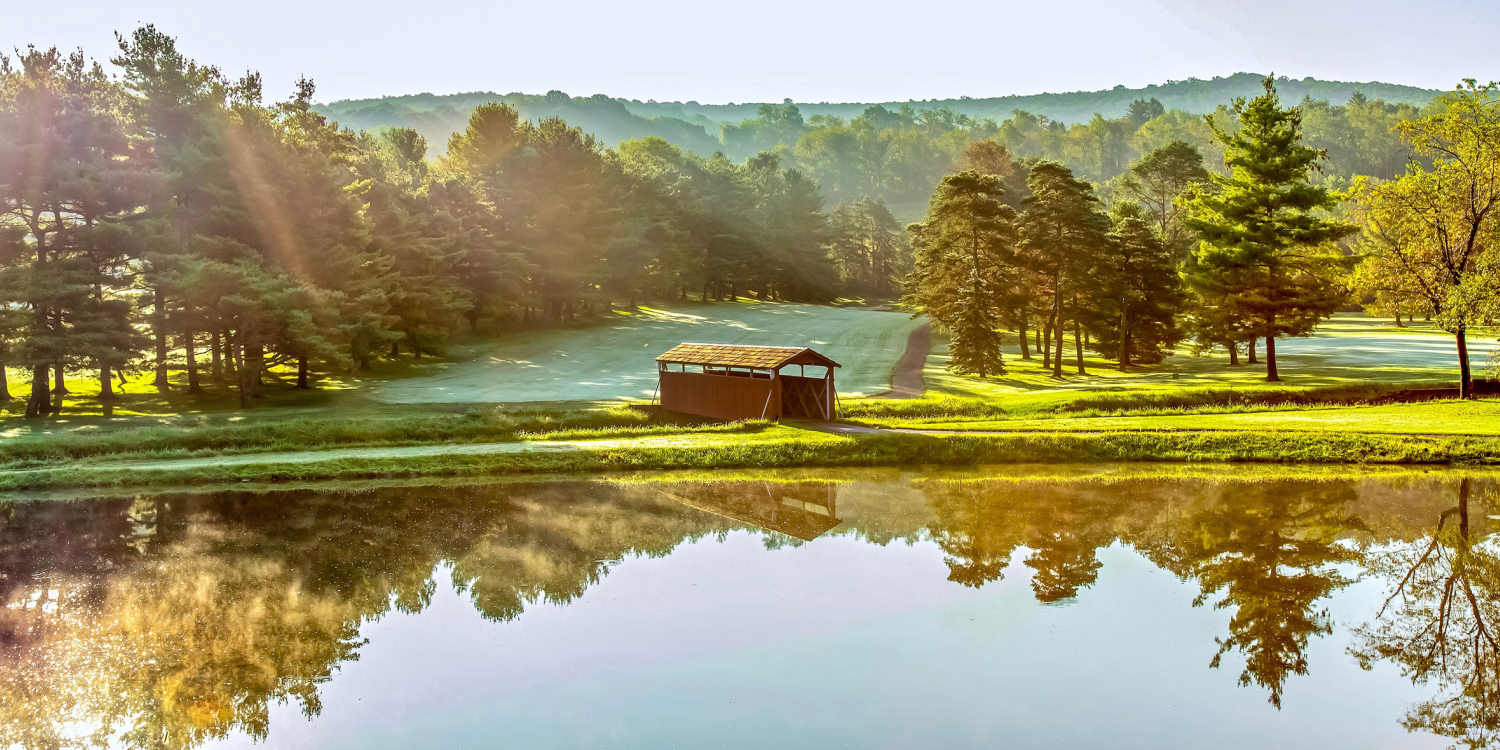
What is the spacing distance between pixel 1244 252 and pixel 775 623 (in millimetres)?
33241

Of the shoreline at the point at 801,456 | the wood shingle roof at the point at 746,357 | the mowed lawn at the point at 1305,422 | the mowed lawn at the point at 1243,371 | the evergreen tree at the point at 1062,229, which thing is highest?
the evergreen tree at the point at 1062,229

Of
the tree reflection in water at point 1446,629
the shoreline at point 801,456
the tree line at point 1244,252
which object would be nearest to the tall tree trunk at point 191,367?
the shoreline at point 801,456

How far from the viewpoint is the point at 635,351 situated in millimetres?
56062

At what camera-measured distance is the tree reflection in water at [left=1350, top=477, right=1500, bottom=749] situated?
9438mm

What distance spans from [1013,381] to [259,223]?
33.6m

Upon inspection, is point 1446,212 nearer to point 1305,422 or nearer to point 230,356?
point 1305,422

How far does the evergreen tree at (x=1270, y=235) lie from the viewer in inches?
1496

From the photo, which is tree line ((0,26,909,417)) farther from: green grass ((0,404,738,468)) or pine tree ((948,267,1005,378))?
pine tree ((948,267,1005,378))

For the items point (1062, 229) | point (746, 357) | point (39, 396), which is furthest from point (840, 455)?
point (39, 396)

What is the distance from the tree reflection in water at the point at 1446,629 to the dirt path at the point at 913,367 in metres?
22.9

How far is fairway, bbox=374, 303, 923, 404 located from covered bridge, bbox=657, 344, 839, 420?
5.02m

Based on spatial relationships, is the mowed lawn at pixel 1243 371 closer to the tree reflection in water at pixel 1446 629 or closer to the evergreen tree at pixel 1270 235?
the evergreen tree at pixel 1270 235

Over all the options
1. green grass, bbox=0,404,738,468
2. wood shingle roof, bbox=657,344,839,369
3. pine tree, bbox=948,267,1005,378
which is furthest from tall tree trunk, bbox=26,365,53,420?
pine tree, bbox=948,267,1005,378

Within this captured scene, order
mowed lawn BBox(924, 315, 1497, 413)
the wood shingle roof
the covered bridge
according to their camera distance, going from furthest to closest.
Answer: mowed lawn BBox(924, 315, 1497, 413) → the covered bridge → the wood shingle roof
